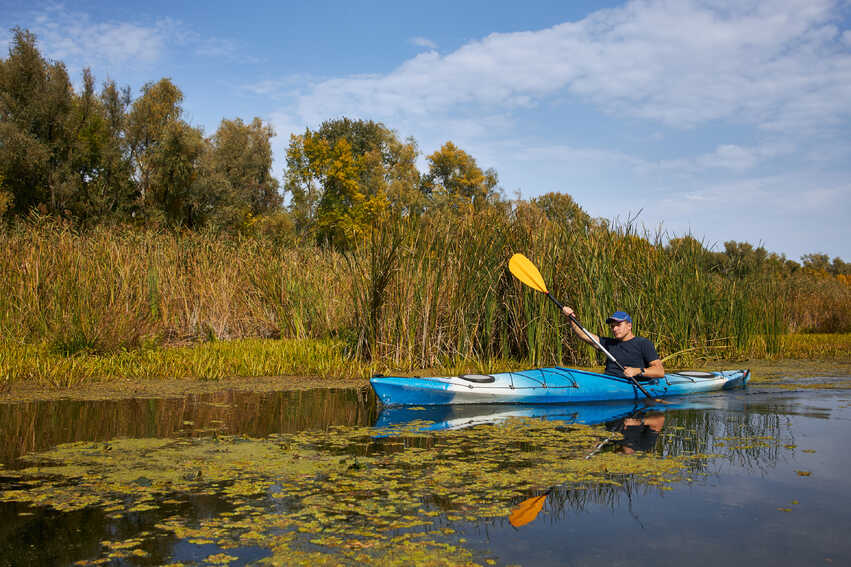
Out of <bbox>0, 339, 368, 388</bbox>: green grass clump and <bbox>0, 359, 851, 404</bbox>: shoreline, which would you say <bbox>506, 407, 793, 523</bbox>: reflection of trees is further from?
<bbox>0, 339, 368, 388</bbox>: green grass clump

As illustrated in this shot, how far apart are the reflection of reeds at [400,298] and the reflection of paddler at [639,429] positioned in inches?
81.8

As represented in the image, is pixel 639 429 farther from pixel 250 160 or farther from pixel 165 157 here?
pixel 250 160

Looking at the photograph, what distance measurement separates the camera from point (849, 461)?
4234 millimetres

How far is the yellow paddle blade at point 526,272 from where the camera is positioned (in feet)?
23.9

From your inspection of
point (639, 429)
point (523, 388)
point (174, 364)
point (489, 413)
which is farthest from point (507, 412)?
point (174, 364)

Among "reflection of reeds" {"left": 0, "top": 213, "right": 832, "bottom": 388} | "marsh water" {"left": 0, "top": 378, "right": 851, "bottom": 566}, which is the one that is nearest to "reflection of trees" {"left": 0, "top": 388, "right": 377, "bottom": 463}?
"marsh water" {"left": 0, "top": 378, "right": 851, "bottom": 566}

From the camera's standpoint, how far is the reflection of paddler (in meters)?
4.64

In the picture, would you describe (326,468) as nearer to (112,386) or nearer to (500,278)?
(112,386)

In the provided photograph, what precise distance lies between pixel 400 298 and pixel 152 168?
941 inches

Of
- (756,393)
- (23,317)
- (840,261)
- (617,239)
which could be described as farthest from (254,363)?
(840,261)

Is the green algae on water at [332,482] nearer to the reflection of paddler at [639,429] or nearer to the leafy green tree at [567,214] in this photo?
the reflection of paddler at [639,429]

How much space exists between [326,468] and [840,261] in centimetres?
4714

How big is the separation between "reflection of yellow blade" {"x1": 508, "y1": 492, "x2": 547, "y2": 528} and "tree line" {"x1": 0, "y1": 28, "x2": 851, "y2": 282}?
1452 centimetres

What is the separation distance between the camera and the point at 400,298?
24.3ft
